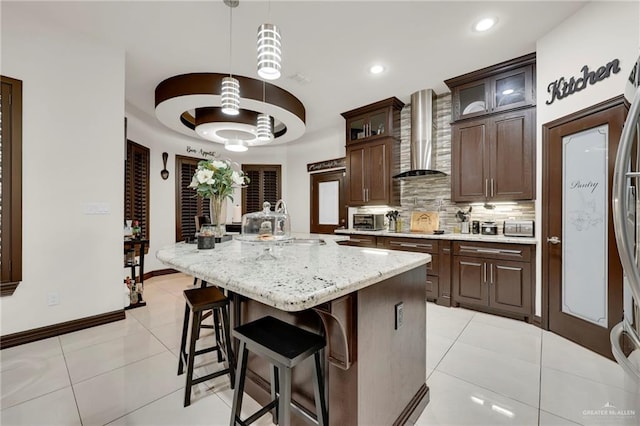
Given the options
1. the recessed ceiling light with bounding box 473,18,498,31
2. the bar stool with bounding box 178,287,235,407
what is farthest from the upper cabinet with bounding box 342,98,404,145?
the bar stool with bounding box 178,287,235,407

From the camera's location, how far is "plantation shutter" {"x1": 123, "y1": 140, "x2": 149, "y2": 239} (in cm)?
461

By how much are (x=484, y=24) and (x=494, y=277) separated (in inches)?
105

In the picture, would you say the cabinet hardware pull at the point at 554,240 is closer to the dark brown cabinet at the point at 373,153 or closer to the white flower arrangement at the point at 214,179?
the dark brown cabinet at the point at 373,153

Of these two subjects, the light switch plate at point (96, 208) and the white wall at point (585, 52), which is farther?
the light switch plate at point (96, 208)

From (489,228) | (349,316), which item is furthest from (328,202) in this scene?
(349,316)

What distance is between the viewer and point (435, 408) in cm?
172

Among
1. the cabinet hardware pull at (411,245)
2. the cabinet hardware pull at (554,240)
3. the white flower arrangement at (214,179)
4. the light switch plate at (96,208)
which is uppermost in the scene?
the white flower arrangement at (214,179)

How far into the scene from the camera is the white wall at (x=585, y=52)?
7.18ft

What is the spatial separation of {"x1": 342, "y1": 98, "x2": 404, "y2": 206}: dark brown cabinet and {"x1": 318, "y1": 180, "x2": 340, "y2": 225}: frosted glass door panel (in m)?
1.02

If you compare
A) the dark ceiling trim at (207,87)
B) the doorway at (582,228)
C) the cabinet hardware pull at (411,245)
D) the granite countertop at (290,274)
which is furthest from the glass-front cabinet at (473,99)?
the granite countertop at (290,274)

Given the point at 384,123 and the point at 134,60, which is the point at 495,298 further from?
the point at 134,60

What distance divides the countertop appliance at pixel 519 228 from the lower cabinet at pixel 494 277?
0.83ft

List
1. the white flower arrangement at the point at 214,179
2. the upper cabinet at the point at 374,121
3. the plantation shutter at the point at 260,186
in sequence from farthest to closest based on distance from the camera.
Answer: the plantation shutter at the point at 260,186
the upper cabinet at the point at 374,121
the white flower arrangement at the point at 214,179

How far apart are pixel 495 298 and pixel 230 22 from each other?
4.09 m
